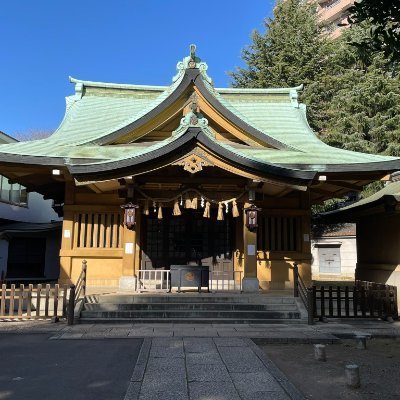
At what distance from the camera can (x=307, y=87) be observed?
32906 millimetres

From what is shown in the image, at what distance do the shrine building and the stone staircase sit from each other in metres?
1.38

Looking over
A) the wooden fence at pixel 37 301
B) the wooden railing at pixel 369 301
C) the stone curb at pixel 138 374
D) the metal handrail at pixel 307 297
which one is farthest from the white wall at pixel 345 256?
the stone curb at pixel 138 374

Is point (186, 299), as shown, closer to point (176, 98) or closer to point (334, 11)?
point (176, 98)

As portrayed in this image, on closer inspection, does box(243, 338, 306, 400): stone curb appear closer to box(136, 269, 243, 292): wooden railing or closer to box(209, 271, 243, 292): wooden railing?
box(136, 269, 243, 292): wooden railing

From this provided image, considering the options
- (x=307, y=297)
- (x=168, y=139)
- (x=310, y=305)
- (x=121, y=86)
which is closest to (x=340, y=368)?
(x=310, y=305)

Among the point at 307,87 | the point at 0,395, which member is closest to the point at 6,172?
the point at 0,395

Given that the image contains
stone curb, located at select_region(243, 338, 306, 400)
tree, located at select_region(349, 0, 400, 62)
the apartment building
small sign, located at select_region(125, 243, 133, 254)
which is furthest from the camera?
the apartment building

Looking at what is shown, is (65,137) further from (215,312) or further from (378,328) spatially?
(378,328)

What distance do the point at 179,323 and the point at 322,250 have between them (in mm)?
25564

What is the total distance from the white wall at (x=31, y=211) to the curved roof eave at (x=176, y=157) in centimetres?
1221

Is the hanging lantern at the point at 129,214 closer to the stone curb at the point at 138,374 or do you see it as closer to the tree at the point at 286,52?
the stone curb at the point at 138,374

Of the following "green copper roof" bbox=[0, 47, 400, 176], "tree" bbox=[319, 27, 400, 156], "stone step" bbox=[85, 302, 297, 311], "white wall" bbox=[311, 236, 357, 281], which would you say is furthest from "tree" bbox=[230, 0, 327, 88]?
"stone step" bbox=[85, 302, 297, 311]

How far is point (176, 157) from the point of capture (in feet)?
40.6

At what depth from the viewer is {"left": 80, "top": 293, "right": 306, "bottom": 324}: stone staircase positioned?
11078 mm
